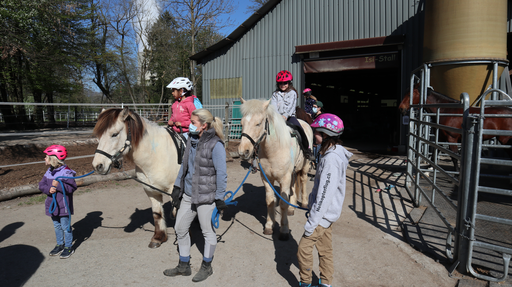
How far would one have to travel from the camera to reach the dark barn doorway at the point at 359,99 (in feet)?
52.0

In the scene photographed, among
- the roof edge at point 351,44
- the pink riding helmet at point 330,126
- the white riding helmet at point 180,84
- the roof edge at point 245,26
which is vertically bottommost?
the pink riding helmet at point 330,126

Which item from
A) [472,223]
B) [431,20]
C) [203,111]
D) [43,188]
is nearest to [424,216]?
[472,223]

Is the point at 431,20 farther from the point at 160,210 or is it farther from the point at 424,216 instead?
the point at 160,210

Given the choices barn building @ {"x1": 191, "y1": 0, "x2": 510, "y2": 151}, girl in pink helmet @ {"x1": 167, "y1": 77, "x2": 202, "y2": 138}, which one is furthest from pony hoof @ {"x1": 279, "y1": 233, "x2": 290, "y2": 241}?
barn building @ {"x1": 191, "y1": 0, "x2": 510, "y2": 151}

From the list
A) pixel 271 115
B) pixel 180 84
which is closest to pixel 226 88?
pixel 180 84

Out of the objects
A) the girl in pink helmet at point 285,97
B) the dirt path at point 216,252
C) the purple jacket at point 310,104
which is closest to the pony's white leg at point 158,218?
the dirt path at point 216,252

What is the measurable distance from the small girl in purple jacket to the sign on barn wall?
10410 millimetres

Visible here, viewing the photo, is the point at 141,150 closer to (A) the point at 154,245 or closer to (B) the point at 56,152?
(B) the point at 56,152

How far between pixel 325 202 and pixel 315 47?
10.3 metres

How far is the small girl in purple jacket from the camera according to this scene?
134 inches

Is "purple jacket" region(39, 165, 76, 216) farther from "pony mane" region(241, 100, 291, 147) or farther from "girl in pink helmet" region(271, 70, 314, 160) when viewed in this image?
"girl in pink helmet" region(271, 70, 314, 160)

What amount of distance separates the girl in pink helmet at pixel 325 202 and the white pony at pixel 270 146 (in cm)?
110

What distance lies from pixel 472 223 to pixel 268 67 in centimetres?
1111

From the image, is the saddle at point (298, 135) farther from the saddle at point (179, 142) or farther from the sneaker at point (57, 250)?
the sneaker at point (57, 250)
